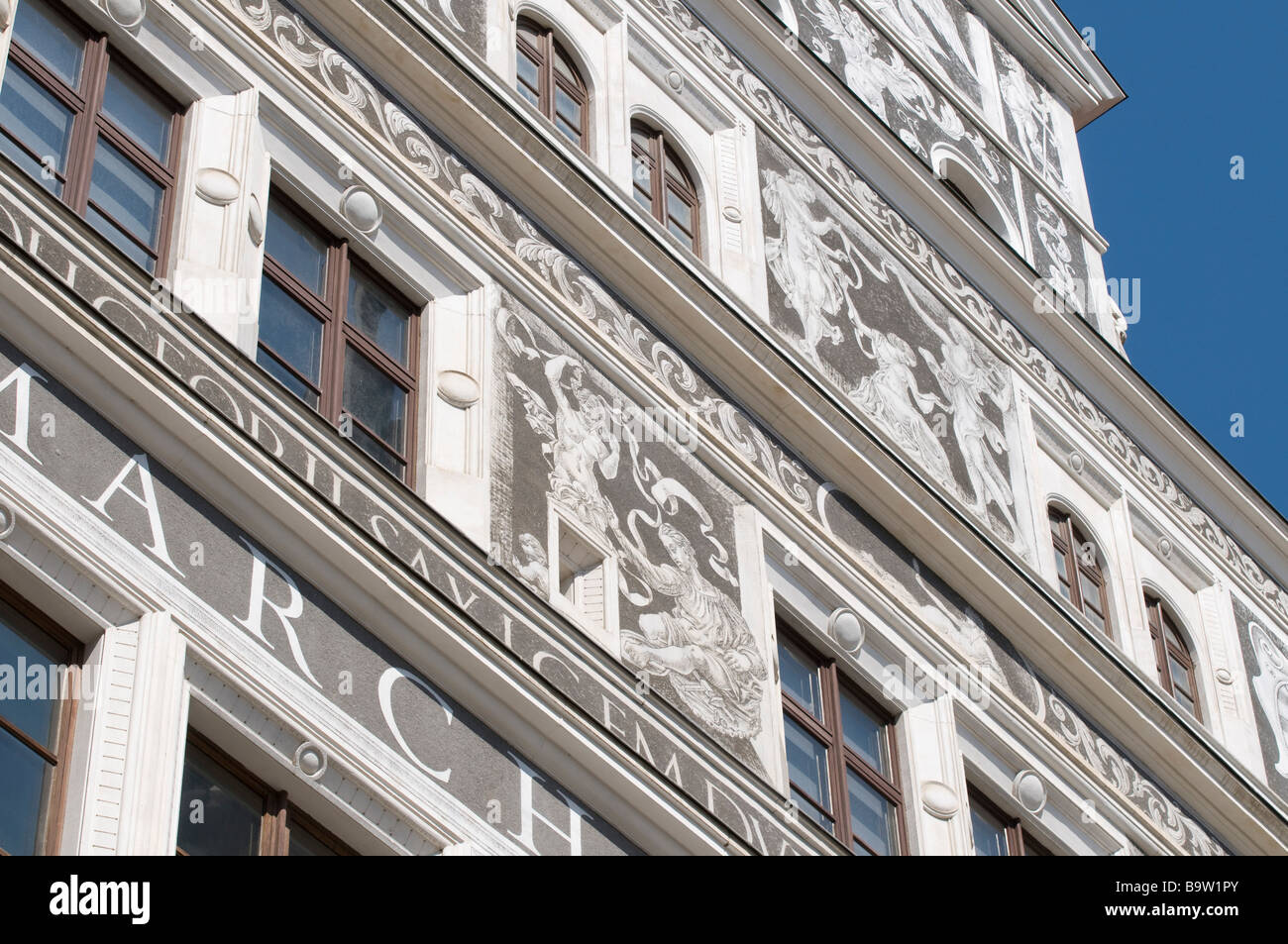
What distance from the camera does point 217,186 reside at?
31.7 ft

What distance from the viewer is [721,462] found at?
1105 centimetres

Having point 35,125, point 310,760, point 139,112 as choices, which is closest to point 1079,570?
point 139,112

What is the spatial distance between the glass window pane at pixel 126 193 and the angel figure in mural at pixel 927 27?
6801 mm

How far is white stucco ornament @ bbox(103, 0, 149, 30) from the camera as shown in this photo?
9.77 m

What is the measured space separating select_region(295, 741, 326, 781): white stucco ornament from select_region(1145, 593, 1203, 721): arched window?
6.21 metres

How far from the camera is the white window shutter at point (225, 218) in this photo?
9.29m

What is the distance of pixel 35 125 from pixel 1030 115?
8574mm

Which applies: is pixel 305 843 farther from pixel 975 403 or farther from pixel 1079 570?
pixel 1079 570

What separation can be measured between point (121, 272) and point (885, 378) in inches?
187

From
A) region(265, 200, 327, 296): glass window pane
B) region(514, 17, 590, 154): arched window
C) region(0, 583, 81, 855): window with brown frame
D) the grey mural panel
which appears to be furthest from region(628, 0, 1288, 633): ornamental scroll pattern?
region(0, 583, 81, 855): window with brown frame

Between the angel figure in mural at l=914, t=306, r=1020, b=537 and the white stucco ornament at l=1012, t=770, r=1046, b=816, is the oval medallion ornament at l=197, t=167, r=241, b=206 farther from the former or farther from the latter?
the angel figure in mural at l=914, t=306, r=1020, b=537
